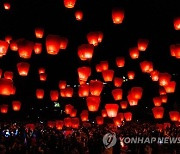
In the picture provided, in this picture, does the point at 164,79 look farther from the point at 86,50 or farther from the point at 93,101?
the point at 86,50

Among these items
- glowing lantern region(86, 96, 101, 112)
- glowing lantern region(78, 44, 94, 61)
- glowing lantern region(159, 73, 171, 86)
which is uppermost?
glowing lantern region(78, 44, 94, 61)

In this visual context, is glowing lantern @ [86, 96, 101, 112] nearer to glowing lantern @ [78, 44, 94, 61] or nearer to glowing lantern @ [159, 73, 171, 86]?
glowing lantern @ [78, 44, 94, 61]

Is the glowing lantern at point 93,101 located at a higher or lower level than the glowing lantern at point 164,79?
lower

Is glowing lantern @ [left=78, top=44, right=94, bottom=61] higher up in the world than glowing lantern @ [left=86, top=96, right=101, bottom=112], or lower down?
higher up

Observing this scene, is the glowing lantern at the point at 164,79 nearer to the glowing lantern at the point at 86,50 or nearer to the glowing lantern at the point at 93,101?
the glowing lantern at the point at 93,101

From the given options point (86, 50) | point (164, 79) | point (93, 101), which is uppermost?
point (86, 50)

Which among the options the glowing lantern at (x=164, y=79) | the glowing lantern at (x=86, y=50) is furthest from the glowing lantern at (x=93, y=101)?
the glowing lantern at (x=164, y=79)

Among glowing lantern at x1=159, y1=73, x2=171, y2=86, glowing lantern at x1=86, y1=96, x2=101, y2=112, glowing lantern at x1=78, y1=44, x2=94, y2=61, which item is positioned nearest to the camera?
glowing lantern at x1=78, y1=44, x2=94, y2=61

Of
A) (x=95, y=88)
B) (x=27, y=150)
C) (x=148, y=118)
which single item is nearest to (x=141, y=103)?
(x=148, y=118)

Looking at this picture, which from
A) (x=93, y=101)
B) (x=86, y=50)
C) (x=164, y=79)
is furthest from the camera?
(x=164, y=79)

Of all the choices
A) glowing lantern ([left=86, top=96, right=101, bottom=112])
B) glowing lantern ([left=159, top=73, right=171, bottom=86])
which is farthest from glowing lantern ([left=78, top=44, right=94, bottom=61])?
glowing lantern ([left=159, top=73, right=171, bottom=86])

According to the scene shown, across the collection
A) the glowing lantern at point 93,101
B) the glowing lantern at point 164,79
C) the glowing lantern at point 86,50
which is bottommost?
the glowing lantern at point 93,101

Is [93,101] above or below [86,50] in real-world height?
below

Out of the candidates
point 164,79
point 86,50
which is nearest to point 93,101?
point 86,50
